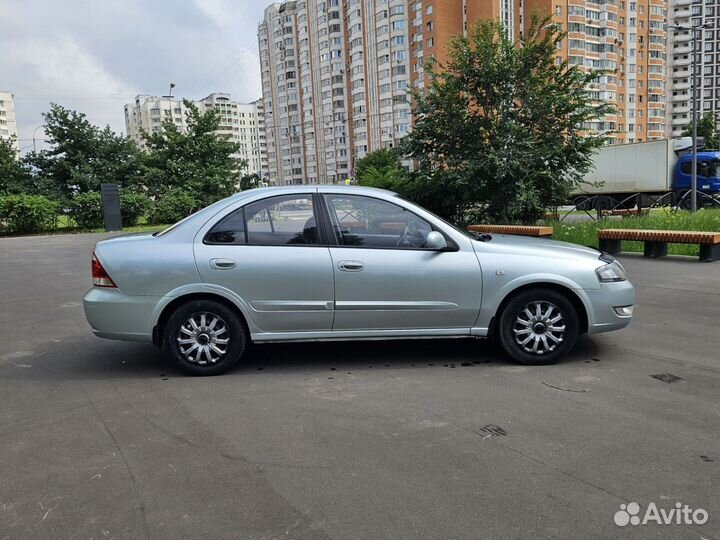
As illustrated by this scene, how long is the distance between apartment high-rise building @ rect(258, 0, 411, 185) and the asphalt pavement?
78.4m

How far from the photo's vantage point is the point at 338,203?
5.42 meters

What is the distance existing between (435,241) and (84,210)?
2758 centimetres

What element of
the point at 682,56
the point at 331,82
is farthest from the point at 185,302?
A: the point at 682,56

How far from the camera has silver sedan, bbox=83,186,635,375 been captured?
16.9ft

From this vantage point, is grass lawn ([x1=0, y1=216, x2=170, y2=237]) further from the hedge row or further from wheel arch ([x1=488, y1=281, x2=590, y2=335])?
wheel arch ([x1=488, y1=281, x2=590, y2=335])

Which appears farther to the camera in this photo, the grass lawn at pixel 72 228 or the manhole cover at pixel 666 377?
the grass lawn at pixel 72 228

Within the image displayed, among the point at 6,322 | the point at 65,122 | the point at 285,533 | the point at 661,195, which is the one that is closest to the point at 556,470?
the point at 285,533

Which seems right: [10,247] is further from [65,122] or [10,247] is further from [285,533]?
[285,533]

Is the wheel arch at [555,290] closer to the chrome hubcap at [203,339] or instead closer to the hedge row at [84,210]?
the chrome hubcap at [203,339]

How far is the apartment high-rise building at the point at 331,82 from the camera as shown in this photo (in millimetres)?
89062

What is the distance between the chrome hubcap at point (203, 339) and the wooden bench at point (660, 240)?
9919 mm

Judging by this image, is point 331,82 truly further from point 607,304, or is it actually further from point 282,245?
point 607,304

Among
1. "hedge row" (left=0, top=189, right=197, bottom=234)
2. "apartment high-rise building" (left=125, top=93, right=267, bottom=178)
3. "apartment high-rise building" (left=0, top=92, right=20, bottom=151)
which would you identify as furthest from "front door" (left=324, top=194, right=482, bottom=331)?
"apartment high-rise building" (left=0, top=92, right=20, bottom=151)

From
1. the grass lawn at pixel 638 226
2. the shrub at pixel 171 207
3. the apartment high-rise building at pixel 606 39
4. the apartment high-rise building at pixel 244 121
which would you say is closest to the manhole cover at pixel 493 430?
the grass lawn at pixel 638 226
